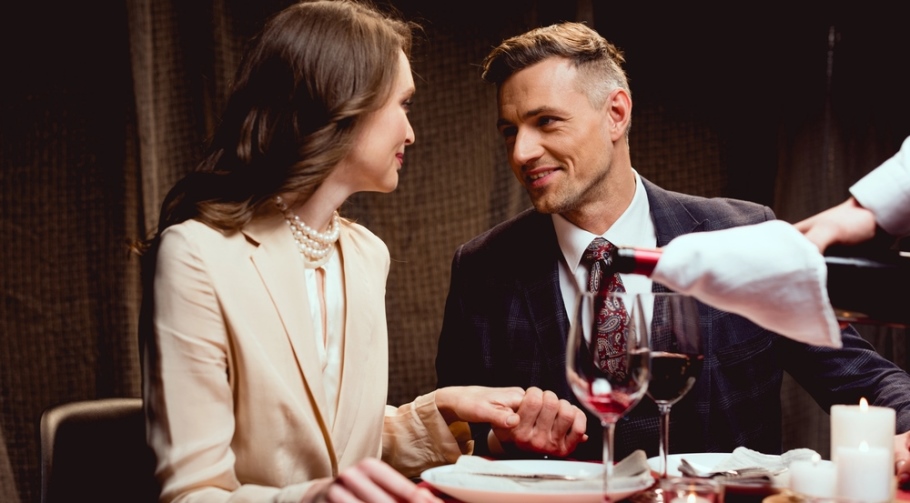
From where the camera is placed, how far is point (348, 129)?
1663 mm

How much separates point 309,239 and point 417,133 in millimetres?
1409

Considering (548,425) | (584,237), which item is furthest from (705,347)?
(584,237)

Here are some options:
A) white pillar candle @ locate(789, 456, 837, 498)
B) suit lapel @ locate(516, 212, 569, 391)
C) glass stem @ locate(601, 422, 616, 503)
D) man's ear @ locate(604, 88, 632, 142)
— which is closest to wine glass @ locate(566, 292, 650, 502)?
glass stem @ locate(601, 422, 616, 503)

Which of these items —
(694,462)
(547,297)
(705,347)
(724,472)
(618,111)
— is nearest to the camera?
(724,472)

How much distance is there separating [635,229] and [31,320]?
1.95m

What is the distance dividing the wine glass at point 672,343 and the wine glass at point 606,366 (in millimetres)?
35

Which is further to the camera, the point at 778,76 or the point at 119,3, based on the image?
the point at 778,76

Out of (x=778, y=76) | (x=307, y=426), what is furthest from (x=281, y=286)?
(x=778, y=76)

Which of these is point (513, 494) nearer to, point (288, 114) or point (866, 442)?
point (866, 442)

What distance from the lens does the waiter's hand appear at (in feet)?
5.41

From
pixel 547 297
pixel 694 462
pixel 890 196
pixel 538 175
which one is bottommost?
pixel 694 462

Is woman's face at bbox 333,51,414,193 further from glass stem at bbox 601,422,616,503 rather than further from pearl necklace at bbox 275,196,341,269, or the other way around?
glass stem at bbox 601,422,616,503

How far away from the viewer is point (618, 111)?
2551mm

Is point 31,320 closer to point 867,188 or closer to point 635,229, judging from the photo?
point 635,229
